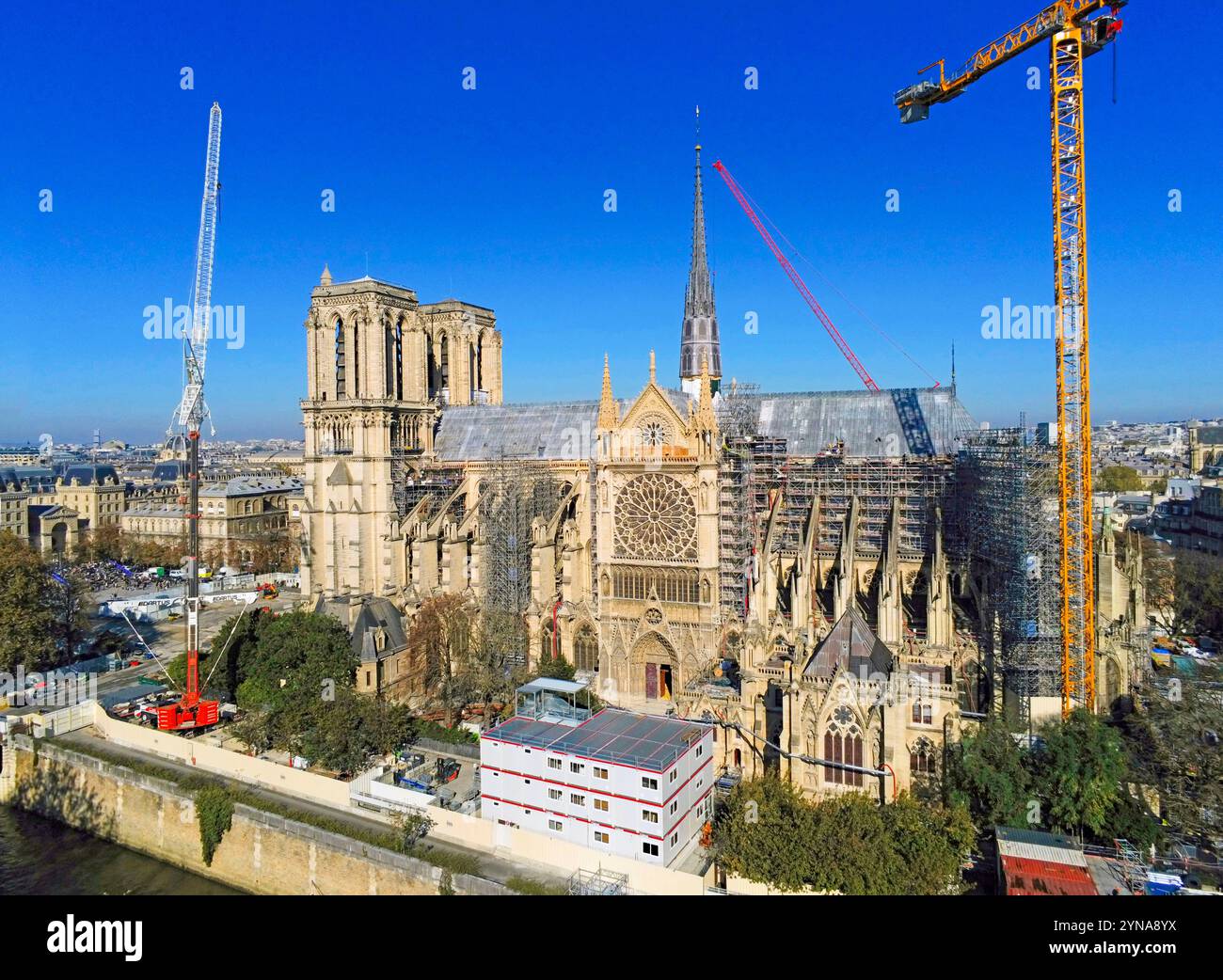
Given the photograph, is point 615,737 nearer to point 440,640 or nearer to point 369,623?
point 440,640

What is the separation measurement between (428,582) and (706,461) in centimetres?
2526

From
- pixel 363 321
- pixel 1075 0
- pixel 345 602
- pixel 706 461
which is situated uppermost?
pixel 1075 0

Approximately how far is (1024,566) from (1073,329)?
Answer: 38.7 feet

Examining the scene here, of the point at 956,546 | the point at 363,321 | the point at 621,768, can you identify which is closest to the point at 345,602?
the point at 363,321

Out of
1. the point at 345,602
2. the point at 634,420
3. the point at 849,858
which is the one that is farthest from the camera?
the point at 345,602

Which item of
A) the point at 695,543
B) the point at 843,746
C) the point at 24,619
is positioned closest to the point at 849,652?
the point at 843,746

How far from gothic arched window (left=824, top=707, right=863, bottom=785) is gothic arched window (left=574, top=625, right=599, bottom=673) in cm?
2104

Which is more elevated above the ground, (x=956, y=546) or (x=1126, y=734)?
(x=956, y=546)

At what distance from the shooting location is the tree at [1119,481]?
142087 millimetres

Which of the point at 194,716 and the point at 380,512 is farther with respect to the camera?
the point at 380,512

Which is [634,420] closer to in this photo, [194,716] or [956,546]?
[956,546]

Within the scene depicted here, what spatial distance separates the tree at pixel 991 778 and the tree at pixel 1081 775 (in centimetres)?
89

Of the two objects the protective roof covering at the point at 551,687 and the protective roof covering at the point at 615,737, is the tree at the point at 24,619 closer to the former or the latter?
the protective roof covering at the point at 551,687

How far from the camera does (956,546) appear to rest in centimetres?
5122
